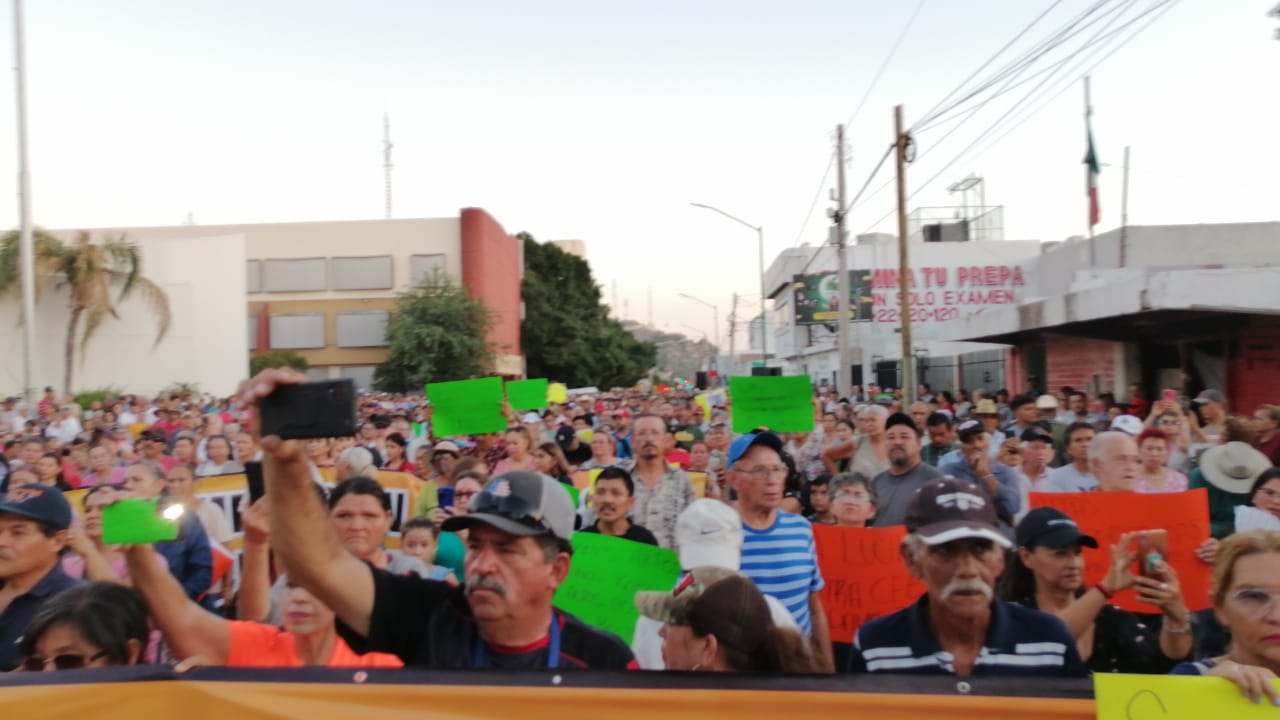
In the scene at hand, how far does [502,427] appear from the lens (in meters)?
7.94

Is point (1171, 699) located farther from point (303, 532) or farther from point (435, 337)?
point (435, 337)

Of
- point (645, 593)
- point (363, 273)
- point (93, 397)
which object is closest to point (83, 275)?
point (93, 397)

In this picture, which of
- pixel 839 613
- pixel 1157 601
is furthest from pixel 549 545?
pixel 839 613

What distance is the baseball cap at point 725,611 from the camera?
8.72 feet

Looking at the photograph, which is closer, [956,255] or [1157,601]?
[1157,601]

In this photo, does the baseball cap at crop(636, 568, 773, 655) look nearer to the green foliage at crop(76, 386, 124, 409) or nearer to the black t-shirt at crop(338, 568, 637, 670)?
the black t-shirt at crop(338, 568, 637, 670)

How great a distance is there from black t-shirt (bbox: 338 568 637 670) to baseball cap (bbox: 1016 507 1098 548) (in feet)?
5.77

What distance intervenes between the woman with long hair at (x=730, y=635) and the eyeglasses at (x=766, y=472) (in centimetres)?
176

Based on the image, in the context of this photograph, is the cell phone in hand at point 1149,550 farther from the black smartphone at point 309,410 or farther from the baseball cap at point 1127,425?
the baseball cap at point 1127,425

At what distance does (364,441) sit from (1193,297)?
409 inches

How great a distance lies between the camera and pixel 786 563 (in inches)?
174

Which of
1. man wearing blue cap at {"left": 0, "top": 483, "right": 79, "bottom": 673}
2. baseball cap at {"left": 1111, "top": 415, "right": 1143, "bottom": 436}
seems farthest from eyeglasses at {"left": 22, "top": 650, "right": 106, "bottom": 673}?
baseball cap at {"left": 1111, "top": 415, "right": 1143, "bottom": 436}

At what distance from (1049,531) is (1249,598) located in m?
0.85

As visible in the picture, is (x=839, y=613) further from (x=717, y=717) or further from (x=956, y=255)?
(x=956, y=255)
